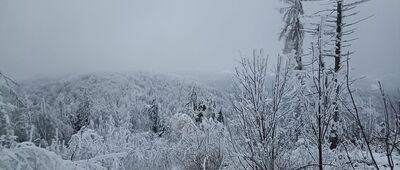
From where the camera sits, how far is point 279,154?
19.5 ft

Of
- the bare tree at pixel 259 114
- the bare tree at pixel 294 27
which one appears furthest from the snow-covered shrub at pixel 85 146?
the bare tree at pixel 294 27

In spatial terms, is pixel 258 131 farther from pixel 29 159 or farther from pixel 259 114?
pixel 29 159

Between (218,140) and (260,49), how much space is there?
4.47m

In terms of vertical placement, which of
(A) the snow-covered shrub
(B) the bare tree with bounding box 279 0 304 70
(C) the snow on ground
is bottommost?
(A) the snow-covered shrub

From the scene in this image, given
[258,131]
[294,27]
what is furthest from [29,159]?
[294,27]

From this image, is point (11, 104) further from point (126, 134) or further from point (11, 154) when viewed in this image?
point (126, 134)

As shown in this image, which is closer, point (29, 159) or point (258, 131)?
point (29, 159)

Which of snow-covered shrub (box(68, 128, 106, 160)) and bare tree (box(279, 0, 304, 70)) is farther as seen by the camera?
bare tree (box(279, 0, 304, 70))

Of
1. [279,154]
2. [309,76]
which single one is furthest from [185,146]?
[309,76]

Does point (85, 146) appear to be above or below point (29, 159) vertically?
below

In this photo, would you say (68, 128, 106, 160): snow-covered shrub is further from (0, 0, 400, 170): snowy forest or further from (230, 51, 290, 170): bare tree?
(230, 51, 290, 170): bare tree

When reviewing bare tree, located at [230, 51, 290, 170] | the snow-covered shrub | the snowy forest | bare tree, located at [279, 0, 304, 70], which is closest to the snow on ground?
the snowy forest

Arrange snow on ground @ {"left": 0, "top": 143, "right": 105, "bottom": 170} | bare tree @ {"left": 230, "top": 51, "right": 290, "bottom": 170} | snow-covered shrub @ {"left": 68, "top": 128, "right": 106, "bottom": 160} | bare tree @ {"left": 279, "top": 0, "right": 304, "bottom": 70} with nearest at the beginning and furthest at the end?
snow on ground @ {"left": 0, "top": 143, "right": 105, "bottom": 170}
bare tree @ {"left": 230, "top": 51, "right": 290, "bottom": 170}
snow-covered shrub @ {"left": 68, "top": 128, "right": 106, "bottom": 160}
bare tree @ {"left": 279, "top": 0, "right": 304, "bottom": 70}

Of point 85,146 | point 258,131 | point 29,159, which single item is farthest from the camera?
point 85,146
